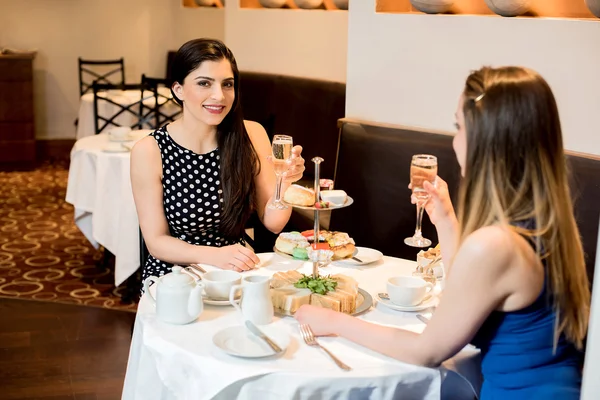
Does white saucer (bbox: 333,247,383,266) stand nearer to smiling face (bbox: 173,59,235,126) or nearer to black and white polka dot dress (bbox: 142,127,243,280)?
black and white polka dot dress (bbox: 142,127,243,280)

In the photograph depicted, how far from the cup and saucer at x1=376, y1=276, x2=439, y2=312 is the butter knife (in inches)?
16.0

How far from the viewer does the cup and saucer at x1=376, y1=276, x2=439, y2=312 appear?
214 cm

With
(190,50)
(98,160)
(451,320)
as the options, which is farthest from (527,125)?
(98,160)

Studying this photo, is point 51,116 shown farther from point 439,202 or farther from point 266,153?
point 439,202

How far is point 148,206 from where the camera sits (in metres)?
2.79

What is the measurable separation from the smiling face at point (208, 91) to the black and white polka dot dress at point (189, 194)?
0.51 ft

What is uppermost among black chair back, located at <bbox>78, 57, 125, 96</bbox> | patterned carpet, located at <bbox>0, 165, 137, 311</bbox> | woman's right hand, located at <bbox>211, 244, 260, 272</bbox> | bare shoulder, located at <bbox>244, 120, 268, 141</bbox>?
bare shoulder, located at <bbox>244, 120, 268, 141</bbox>

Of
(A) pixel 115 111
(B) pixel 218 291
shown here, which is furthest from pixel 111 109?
(B) pixel 218 291

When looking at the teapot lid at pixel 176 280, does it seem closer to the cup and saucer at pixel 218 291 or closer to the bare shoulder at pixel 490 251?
the cup and saucer at pixel 218 291

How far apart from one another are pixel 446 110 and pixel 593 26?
78cm

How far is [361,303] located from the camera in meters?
2.20

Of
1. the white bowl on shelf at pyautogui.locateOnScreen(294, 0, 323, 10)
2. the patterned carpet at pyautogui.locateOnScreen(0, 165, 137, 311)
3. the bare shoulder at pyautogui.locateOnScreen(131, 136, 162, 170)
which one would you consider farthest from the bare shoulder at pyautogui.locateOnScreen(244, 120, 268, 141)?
the white bowl on shelf at pyautogui.locateOnScreen(294, 0, 323, 10)

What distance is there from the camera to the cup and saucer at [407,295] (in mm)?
2143

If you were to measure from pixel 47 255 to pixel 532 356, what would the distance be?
4365 millimetres
